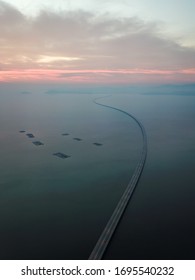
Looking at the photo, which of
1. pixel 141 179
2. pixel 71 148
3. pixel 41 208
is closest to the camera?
pixel 41 208

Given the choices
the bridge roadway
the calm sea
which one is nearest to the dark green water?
the calm sea

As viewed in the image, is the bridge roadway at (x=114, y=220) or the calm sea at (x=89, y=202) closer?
the bridge roadway at (x=114, y=220)

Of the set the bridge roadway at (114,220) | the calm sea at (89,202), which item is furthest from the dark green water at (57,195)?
Answer: the bridge roadway at (114,220)

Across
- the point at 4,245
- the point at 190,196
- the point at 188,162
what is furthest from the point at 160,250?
the point at 188,162

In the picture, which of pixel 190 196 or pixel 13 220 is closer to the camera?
pixel 13 220

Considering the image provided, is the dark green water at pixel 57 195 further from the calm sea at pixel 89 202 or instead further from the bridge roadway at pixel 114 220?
the bridge roadway at pixel 114 220

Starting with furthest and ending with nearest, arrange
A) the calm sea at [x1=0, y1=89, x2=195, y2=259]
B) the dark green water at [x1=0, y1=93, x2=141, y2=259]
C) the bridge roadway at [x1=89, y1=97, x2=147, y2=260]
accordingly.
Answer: the dark green water at [x1=0, y1=93, x2=141, y2=259]
the calm sea at [x1=0, y1=89, x2=195, y2=259]
the bridge roadway at [x1=89, y1=97, x2=147, y2=260]

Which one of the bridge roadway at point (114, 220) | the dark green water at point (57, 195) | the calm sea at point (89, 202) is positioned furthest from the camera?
the dark green water at point (57, 195)

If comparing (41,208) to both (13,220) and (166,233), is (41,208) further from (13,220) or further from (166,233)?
A: (166,233)

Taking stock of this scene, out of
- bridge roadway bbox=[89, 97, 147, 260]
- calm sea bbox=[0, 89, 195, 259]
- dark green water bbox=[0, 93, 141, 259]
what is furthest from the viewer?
dark green water bbox=[0, 93, 141, 259]

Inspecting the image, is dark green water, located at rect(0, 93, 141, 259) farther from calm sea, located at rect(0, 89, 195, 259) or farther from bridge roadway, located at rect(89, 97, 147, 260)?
bridge roadway, located at rect(89, 97, 147, 260)

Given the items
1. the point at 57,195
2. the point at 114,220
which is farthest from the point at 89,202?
the point at 114,220
